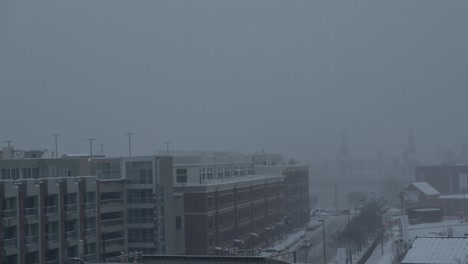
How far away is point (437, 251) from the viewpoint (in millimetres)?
7715

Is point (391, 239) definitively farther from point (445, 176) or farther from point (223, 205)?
point (445, 176)

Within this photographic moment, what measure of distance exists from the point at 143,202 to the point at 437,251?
24.2ft

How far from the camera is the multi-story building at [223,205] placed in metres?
14.9

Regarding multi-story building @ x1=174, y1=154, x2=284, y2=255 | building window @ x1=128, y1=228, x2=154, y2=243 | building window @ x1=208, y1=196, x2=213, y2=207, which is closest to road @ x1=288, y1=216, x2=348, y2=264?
multi-story building @ x1=174, y1=154, x2=284, y2=255

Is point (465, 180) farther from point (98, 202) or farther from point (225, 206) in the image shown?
point (98, 202)

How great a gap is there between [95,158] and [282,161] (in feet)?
35.3

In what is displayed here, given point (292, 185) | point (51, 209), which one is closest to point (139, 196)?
point (51, 209)

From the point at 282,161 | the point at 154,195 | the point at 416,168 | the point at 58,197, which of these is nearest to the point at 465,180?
→ the point at 416,168

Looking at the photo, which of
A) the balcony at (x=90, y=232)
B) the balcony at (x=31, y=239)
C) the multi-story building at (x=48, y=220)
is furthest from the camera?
the balcony at (x=90, y=232)

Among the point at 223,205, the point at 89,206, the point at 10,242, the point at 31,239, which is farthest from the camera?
the point at 223,205

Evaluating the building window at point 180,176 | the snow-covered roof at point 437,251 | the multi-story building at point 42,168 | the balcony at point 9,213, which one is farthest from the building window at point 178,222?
the snow-covered roof at point 437,251

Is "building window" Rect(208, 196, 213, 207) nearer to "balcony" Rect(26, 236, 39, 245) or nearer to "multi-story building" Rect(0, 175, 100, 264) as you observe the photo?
"multi-story building" Rect(0, 175, 100, 264)

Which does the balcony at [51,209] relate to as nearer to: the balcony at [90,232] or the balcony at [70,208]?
the balcony at [70,208]

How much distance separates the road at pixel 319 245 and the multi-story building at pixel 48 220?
3.51 m
